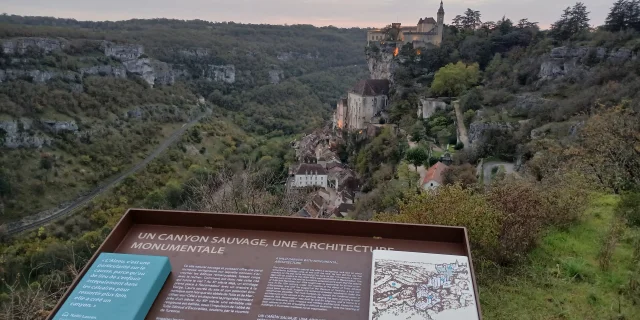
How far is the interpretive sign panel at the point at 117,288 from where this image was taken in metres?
2.85

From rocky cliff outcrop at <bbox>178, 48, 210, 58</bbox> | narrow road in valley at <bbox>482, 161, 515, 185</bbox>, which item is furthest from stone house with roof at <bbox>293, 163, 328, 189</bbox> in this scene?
rocky cliff outcrop at <bbox>178, 48, 210, 58</bbox>

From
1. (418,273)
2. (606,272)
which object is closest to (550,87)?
(606,272)

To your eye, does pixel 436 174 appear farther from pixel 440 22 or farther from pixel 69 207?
pixel 440 22

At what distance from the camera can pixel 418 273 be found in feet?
10.5

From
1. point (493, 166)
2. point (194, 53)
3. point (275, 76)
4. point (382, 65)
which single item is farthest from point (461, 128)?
point (194, 53)

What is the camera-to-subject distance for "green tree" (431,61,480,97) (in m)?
35.2

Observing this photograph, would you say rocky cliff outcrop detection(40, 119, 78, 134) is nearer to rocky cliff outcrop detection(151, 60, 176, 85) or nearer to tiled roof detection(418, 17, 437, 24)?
rocky cliff outcrop detection(151, 60, 176, 85)

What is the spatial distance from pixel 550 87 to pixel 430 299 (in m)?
31.5

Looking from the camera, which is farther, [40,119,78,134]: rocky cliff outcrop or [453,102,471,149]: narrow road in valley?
[40,119,78,134]: rocky cliff outcrop

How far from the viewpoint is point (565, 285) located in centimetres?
653

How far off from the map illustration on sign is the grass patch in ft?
11.3

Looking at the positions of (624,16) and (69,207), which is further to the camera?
(624,16)

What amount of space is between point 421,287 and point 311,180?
28701 millimetres

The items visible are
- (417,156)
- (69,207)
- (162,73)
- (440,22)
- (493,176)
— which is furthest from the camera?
(162,73)
